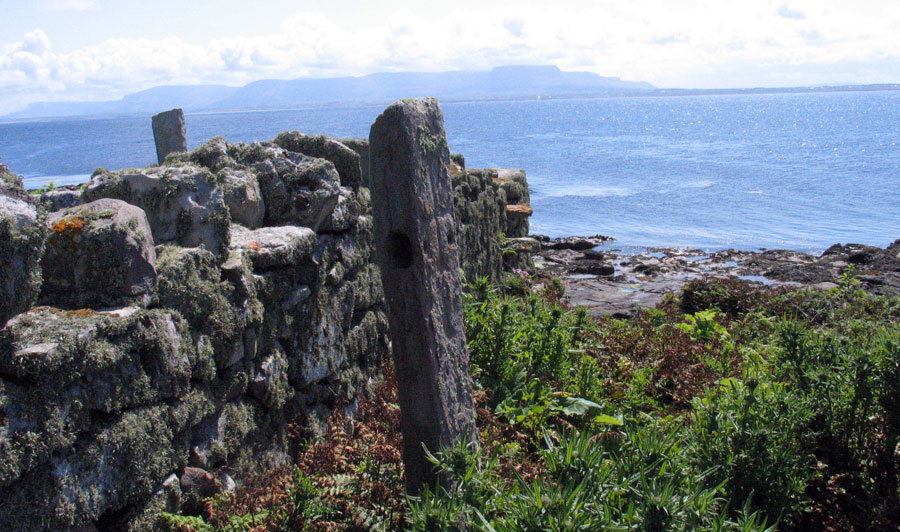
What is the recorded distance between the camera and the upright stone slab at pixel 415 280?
409 cm

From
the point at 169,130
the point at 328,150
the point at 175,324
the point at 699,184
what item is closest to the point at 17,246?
the point at 175,324

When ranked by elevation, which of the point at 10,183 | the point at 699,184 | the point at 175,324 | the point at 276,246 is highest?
the point at 10,183

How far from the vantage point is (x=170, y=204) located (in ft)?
13.7

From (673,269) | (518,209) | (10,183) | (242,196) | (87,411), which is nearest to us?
(10,183)

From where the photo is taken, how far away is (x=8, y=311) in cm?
278

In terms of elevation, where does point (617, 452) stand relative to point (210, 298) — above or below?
below

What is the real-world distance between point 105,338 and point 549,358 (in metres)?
3.84

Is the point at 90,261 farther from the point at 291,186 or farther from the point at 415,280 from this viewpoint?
the point at 291,186

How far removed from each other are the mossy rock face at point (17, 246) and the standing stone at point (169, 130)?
6.45m

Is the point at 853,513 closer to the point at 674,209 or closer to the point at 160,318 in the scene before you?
the point at 160,318

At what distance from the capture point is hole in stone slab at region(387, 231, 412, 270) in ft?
13.7

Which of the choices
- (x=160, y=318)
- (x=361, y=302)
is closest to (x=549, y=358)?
(x=361, y=302)

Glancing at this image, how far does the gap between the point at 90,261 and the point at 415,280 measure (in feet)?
5.53

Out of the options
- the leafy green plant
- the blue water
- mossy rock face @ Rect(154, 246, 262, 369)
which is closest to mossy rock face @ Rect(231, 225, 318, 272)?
mossy rock face @ Rect(154, 246, 262, 369)
